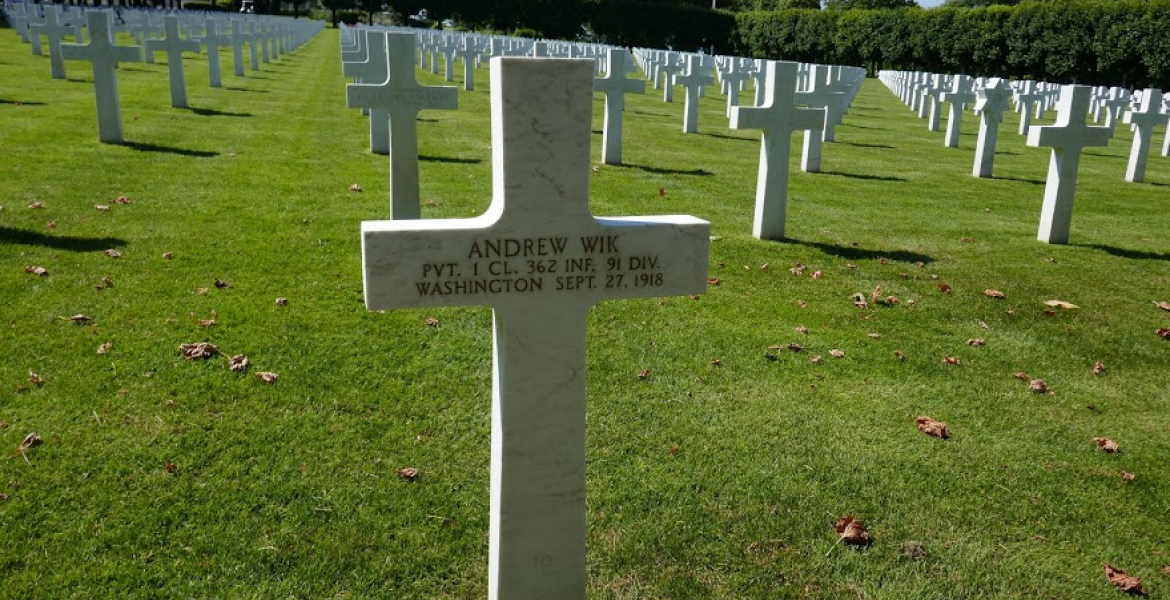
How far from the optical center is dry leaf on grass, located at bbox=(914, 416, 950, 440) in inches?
196

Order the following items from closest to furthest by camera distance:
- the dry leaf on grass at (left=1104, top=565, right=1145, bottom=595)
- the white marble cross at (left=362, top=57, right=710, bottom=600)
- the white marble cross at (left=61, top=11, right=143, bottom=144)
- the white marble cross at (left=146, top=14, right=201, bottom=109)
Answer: the white marble cross at (left=362, top=57, right=710, bottom=600), the dry leaf on grass at (left=1104, top=565, right=1145, bottom=595), the white marble cross at (left=61, top=11, right=143, bottom=144), the white marble cross at (left=146, top=14, right=201, bottom=109)

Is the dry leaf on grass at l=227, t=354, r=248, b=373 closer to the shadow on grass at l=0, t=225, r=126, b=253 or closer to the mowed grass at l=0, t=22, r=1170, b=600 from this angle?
the mowed grass at l=0, t=22, r=1170, b=600

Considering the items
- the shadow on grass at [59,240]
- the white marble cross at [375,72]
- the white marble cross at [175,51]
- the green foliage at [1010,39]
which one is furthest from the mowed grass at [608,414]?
the green foliage at [1010,39]

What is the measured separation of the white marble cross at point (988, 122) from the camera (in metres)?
14.4

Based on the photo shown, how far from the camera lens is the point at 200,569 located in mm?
3510

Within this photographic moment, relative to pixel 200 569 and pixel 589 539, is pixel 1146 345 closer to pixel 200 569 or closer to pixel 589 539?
pixel 589 539

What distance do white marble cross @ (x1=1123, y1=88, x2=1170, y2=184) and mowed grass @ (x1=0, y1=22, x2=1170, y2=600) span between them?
18.6 feet

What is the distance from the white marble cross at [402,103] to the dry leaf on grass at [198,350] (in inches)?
130

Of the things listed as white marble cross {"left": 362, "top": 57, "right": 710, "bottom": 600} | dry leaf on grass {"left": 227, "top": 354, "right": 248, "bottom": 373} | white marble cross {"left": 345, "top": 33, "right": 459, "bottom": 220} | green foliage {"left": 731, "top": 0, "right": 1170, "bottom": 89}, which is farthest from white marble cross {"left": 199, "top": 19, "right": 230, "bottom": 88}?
green foliage {"left": 731, "top": 0, "right": 1170, "bottom": 89}

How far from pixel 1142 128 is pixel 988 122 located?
2628mm

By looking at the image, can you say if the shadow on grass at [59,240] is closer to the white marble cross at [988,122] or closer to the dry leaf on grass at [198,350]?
the dry leaf on grass at [198,350]

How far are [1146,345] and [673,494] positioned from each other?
182 inches

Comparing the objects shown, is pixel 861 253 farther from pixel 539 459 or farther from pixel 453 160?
pixel 539 459

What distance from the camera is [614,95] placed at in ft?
44.7
